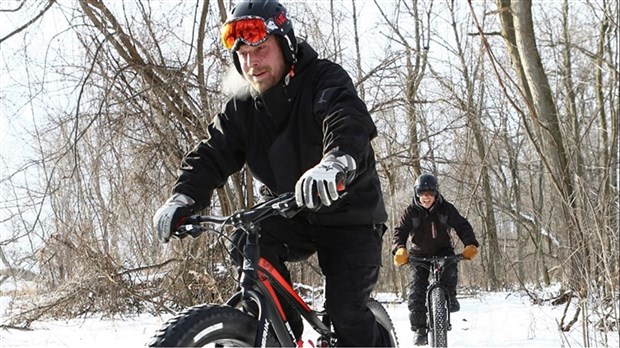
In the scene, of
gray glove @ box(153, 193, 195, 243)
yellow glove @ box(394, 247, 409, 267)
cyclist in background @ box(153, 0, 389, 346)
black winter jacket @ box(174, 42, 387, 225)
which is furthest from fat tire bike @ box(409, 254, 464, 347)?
gray glove @ box(153, 193, 195, 243)

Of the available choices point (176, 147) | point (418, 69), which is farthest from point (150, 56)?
point (418, 69)

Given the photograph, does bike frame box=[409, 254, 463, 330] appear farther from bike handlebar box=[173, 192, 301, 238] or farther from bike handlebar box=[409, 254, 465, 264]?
bike handlebar box=[173, 192, 301, 238]

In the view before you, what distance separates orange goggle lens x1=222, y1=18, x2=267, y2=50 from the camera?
292cm

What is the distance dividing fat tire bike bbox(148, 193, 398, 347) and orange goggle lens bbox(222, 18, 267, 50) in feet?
2.75

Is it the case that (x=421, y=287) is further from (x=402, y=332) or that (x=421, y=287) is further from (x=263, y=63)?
(x=263, y=63)

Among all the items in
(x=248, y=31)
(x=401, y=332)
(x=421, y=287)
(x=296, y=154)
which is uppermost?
(x=248, y=31)

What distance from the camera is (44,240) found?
7074mm

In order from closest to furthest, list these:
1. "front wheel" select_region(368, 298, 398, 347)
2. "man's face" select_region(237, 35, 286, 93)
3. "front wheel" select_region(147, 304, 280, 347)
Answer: "front wheel" select_region(147, 304, 280, 347)
"man's face" select_region(237, 35, 286, 93)
"front wheel" select_region(368, 298, 398, 347)

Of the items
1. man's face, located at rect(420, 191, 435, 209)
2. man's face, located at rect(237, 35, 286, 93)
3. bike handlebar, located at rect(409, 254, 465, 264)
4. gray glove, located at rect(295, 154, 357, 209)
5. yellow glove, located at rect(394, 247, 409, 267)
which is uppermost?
man's face, located at rect(237, 35, 286, 93)

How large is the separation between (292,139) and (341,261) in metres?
0.60

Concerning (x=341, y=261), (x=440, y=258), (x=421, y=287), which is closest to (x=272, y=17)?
(x=341, y=261)

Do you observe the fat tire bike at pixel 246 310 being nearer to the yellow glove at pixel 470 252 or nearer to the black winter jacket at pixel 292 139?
the black winter jacket at pixel 292 139

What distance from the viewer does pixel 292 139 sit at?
3068mm

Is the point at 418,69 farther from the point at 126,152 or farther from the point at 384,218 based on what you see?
the point at 384,218
